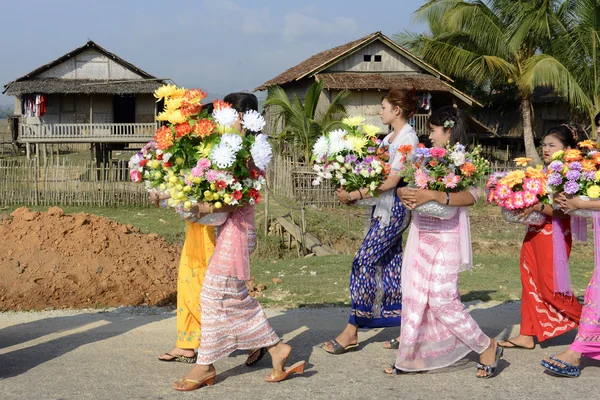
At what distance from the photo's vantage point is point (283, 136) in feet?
78.0

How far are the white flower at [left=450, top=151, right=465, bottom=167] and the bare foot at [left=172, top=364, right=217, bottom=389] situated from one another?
2.15 meters

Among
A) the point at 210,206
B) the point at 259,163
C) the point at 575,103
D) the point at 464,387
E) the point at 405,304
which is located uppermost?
the point at 575,103

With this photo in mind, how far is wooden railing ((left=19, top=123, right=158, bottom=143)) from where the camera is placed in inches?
1009

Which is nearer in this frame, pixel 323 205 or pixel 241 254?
pixel 241 254

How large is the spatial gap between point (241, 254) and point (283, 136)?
1924cm

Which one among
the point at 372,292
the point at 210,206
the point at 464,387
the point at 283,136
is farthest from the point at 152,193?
the point at 283,136

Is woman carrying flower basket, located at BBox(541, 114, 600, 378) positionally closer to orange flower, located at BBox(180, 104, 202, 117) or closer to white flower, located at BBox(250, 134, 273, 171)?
white flower, located at BBox(250, 134, 273, 171)

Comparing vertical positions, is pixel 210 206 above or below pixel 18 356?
above

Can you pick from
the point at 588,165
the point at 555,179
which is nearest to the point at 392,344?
the point at 555,179

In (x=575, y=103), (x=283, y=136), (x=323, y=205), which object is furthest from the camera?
(x=575, y=103)

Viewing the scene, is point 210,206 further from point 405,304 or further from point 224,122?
point 405,304

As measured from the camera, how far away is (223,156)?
14.2 ft

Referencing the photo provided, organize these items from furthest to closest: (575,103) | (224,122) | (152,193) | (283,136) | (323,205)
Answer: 1. (575,103)
2. (283,136)
3. (323,205)
4. (152,193)
5. (224,122)

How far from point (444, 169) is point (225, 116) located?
1509 mm
